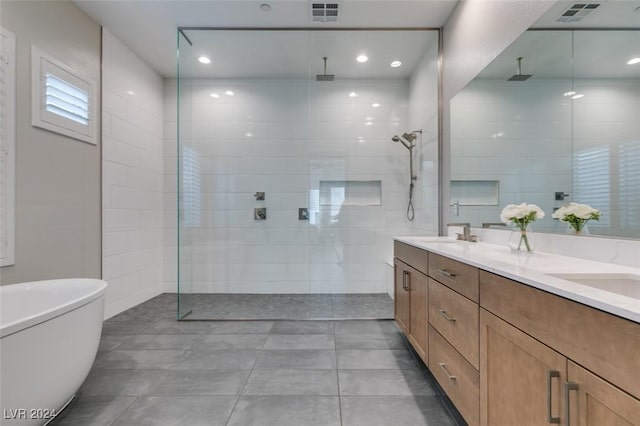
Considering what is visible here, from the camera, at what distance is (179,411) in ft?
4.83

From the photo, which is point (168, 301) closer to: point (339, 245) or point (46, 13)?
point (339, 245)

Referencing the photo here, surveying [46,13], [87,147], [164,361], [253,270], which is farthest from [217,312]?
[46,13]

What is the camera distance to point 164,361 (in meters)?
1.97

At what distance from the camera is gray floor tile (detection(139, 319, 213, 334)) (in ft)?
8.11

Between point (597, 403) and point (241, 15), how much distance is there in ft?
10.6

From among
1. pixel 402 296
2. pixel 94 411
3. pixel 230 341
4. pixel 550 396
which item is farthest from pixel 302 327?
pixel 550 396

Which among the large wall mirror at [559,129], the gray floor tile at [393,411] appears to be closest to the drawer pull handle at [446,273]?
the large wall mirror at [559,129]

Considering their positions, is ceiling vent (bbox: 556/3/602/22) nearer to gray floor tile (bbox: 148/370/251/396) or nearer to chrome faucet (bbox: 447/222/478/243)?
chrome faucet (bbox: 447/222/478/243)

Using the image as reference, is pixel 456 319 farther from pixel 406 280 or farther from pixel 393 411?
pixel 406 280

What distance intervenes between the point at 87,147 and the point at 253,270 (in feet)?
6.72

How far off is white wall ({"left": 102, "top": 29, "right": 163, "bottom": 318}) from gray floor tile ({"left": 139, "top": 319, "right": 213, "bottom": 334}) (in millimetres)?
577

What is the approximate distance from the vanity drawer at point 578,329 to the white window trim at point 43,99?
3.08 m

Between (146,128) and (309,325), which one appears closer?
(309,325)

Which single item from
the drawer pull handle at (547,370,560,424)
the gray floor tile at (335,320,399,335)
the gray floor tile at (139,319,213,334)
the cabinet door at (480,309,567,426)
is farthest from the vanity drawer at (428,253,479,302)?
the gray floor tile at (139,319,213,334)
